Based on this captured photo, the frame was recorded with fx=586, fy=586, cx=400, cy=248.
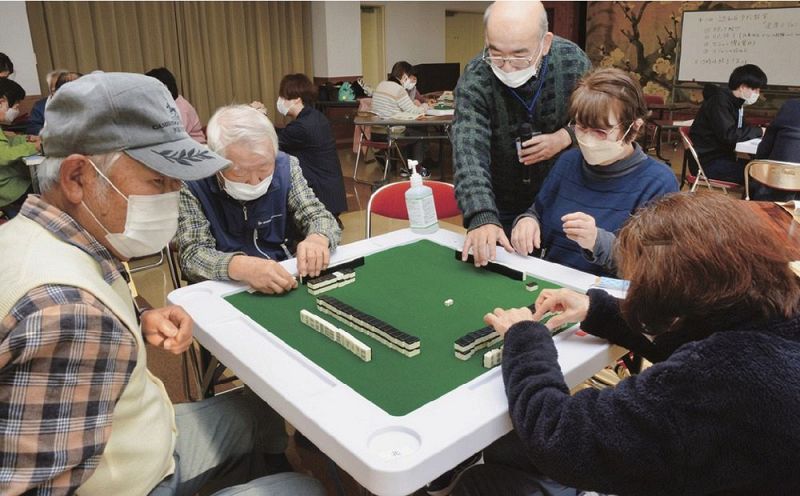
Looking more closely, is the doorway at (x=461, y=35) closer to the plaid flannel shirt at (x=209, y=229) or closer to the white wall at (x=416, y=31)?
the white wall at (x=416, y=31)

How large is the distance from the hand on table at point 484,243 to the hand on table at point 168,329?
81cm

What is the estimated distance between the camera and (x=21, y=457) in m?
0.82

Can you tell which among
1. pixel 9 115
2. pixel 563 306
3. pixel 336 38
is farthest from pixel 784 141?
pixel 336 38

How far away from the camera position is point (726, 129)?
4.78m

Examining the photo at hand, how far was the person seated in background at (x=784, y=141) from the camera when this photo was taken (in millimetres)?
3984

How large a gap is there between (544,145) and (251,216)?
1.09m

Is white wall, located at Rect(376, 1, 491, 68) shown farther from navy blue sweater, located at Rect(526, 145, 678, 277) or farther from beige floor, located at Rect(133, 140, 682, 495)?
navy blue sweater, located at Rect(526, 145, 678, 277)

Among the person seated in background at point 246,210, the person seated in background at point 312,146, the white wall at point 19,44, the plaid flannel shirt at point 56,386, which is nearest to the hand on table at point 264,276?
the person seated in background at point 246,210

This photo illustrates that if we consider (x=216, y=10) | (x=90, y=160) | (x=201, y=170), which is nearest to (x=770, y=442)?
(x=201, y=170)

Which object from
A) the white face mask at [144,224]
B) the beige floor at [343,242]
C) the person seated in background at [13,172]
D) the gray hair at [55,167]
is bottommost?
the beige floor at [343,242]

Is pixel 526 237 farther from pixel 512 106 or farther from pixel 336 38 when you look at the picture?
pixel 336 38

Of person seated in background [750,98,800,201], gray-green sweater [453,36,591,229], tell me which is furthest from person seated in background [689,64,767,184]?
gray-green sweater [453,36,591,229]

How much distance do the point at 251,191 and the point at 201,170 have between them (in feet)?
2.68

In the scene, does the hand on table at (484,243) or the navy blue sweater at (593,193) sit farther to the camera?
the navy blue sweater at (593,193)
